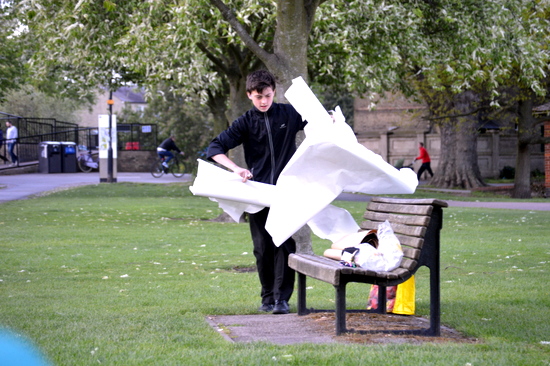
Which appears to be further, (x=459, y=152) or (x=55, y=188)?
(x=459, y=152)

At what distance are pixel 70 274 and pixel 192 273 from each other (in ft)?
4.59

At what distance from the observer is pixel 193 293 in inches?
289

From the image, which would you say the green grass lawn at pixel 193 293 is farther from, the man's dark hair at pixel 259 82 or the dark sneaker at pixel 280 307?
the man's dark hair at pixel 259 82

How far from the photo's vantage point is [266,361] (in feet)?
14.4

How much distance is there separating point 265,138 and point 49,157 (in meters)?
32.5

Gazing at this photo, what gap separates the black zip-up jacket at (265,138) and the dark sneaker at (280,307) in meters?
1.01

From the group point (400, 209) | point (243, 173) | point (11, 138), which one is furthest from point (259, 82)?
point (11, 138)

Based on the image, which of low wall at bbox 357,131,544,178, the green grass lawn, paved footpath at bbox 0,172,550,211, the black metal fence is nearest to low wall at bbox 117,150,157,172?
the black metal fence

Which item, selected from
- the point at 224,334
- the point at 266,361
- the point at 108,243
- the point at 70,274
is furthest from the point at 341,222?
the point at 108,243

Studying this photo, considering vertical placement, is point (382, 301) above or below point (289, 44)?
below

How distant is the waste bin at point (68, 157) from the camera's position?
37.8m

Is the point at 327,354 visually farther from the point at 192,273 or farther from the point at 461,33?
the point at 461,33

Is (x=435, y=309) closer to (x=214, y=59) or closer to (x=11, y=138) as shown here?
(x=214, y=59)

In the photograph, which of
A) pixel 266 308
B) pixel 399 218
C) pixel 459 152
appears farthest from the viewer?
pixel 459 152
